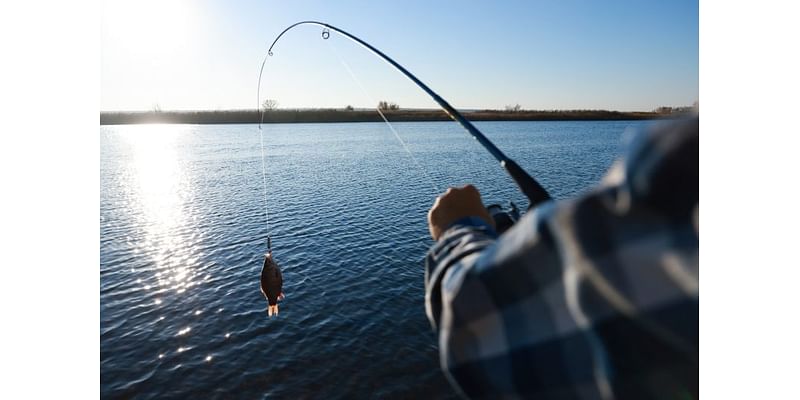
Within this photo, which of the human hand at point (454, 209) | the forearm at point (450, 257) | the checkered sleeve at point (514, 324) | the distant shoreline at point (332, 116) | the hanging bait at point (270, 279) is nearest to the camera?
the checkered sleeve at point (514, 324)

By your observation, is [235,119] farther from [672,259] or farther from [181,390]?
[672,259]

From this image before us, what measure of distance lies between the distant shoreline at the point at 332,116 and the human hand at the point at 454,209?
299 ft

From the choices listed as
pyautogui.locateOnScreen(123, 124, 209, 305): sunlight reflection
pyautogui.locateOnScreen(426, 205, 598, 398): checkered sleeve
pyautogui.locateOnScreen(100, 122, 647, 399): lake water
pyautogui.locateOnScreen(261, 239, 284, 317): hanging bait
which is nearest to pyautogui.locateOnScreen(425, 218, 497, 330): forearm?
pyautogui.locateOnScreen(426, 205, 598, 398): checkered sleeve

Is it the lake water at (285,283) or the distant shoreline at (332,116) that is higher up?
the distant shoreline at (332,116)

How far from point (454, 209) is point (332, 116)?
103364 mm

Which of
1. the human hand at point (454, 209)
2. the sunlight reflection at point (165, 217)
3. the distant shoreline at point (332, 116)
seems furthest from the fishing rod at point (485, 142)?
the distant shoreline at point (332, 116)

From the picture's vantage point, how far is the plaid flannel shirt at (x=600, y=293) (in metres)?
0.74

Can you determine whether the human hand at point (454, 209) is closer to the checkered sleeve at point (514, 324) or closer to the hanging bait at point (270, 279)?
the checkered sleeve at point (514, 324)

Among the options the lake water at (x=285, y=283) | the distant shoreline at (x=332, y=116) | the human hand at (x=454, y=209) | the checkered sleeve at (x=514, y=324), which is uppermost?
the distant shoreline at (x=332, y=116)

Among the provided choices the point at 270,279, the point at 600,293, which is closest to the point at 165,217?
the point at 270,279

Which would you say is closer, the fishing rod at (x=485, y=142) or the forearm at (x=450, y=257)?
the forearm at (x=450, y=257)

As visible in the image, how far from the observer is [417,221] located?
63.3ft

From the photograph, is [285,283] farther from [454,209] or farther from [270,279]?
[454,209]
